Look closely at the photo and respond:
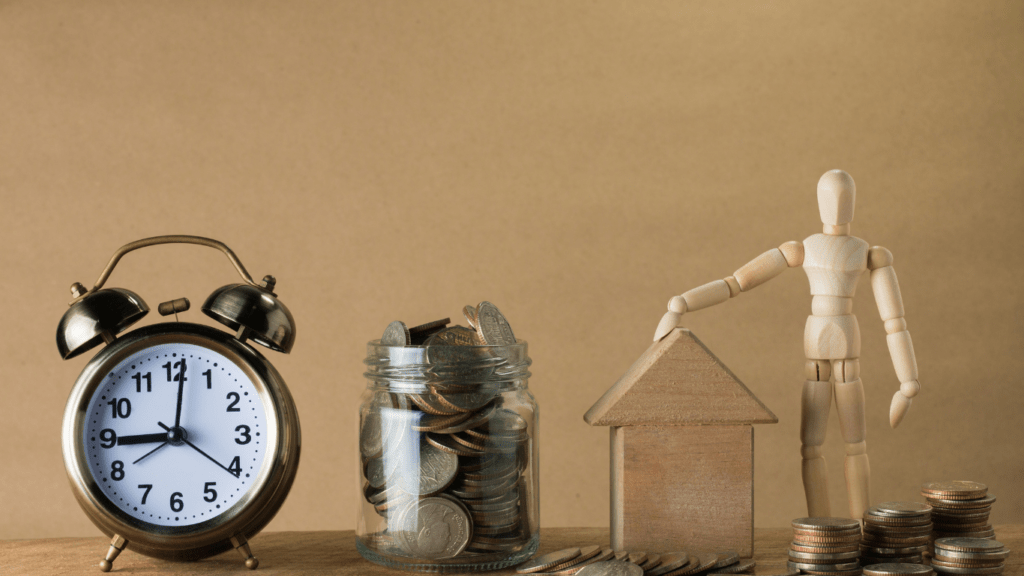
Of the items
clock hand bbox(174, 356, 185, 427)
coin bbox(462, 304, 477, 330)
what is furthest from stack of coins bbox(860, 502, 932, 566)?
clock hand bbox(174, 356, 185, 427)

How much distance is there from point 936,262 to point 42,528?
2.36 m

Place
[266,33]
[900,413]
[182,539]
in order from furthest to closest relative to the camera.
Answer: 1. [266,33]
2. [900,413]
3. [182,539]

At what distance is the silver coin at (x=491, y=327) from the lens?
1048 mm

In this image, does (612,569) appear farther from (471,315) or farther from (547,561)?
(471,315)

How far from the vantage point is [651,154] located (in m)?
2.18

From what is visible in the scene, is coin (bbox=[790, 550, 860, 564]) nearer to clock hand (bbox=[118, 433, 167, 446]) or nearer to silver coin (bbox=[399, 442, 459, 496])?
silver coin (bbox=[399, 442, 459, 496])

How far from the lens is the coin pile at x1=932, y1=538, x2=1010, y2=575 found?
97 centimetres

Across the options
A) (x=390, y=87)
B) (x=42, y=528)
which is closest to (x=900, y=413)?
(x=390, y=87)

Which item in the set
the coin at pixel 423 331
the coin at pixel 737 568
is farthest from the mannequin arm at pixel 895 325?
the coin at pixel 423 331

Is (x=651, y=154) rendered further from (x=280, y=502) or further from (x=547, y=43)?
(x=280, y=502)

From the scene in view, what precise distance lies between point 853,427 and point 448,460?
584 millimetres

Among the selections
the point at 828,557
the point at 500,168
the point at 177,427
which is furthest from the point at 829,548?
the point at 500,168

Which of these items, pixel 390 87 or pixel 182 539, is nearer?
pixel 182 539

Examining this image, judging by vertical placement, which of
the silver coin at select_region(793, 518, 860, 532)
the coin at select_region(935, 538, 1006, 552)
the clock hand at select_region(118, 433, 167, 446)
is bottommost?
the coin at select_region(935, 538, 1006, 552)
